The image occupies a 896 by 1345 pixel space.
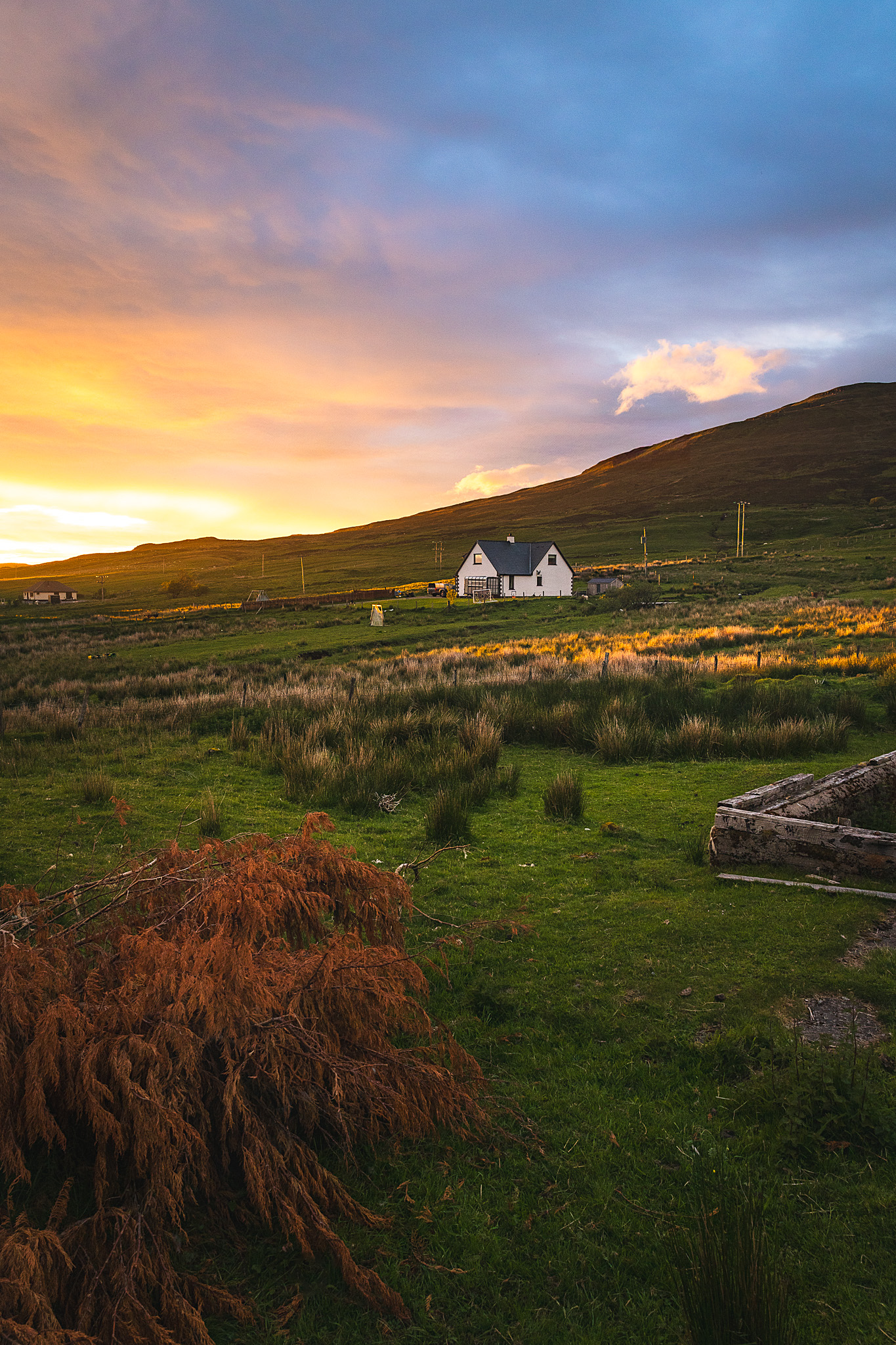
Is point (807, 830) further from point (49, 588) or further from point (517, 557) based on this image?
point (49, 588)

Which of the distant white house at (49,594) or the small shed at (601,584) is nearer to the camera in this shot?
the small shed at (601,584)

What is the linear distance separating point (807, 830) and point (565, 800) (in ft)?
10.9

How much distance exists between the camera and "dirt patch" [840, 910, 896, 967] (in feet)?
16.6

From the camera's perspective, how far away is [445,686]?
1800 cm

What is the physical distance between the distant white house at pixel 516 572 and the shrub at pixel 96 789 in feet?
208

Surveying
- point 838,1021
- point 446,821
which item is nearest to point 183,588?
point 446,821

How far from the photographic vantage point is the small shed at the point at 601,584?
68.0 meters

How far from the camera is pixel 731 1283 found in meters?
2.46

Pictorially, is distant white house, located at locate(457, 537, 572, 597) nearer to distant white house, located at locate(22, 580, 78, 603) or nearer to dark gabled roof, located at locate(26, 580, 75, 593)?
distant white house, located at locate(22, 580, 78, 603)

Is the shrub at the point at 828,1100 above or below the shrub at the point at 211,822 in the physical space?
below

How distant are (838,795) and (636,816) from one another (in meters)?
2.41

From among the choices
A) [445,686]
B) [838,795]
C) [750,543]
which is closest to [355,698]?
[445,686]

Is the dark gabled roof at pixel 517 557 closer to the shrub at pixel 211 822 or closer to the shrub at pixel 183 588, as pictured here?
the shrub at pixel 183 588

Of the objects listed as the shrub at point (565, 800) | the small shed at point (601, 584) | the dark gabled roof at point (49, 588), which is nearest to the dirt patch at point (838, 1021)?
the shrub at point (565, 800)
